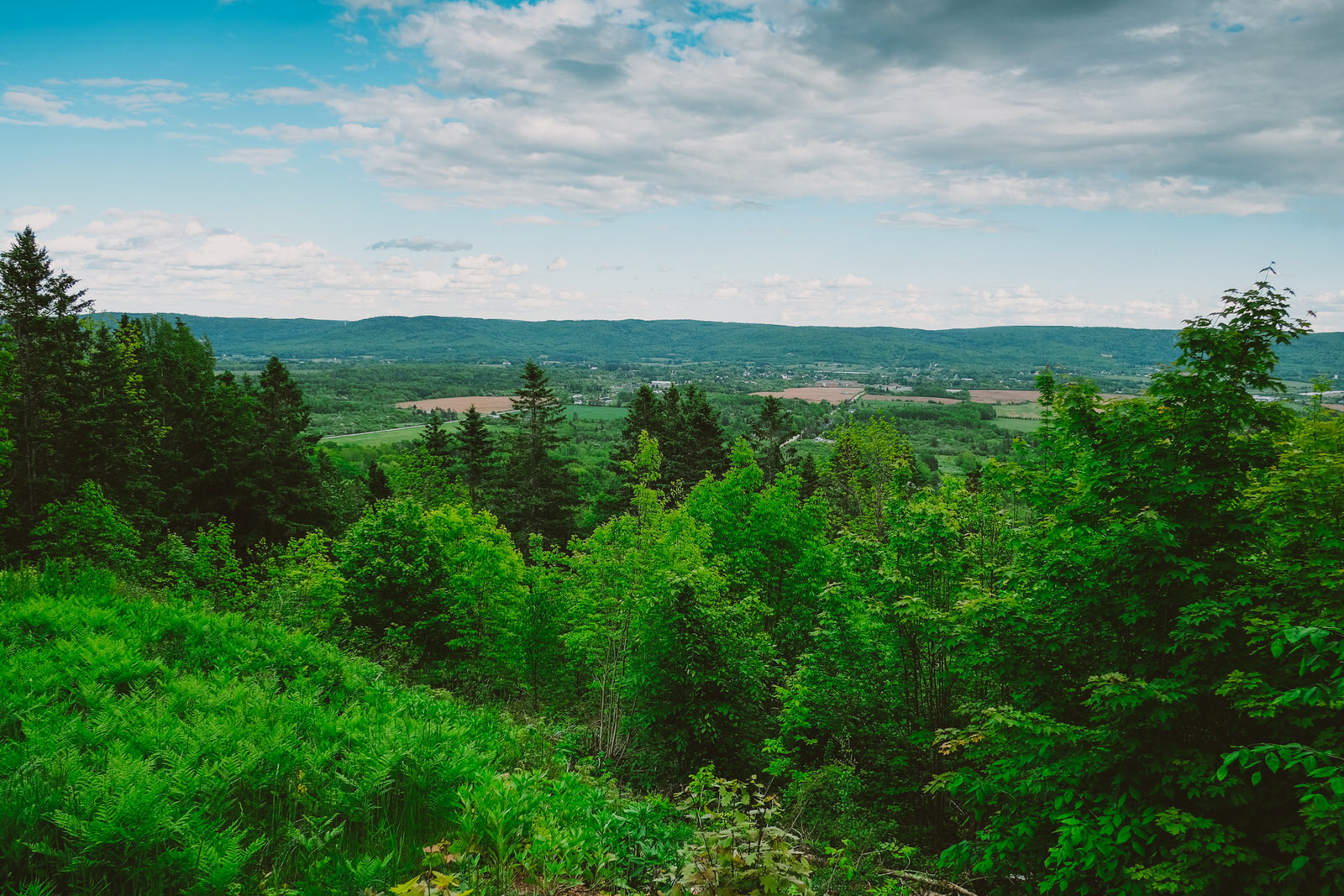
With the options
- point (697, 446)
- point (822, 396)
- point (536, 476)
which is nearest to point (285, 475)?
→ point (536, 476)

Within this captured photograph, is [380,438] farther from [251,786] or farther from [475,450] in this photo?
[251,786]

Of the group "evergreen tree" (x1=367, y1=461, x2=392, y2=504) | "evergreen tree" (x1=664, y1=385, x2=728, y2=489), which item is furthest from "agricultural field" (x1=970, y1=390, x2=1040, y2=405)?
"evergreen tree" (x1=367, y1=461, x2=392, y2=504)

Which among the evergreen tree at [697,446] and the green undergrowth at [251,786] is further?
the evergreen tree at [697,446]

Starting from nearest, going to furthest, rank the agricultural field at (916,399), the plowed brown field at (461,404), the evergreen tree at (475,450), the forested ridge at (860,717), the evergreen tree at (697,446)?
the forested ridge at (860,717) < the evergreen tree at (697,446) < the evergreen tree at (475,450) < the plowed brown field at (461,404) < the agricultural field at (916,399)

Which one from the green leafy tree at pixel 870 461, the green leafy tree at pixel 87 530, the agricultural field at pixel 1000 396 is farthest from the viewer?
the agricultural field at pixel 1000 396

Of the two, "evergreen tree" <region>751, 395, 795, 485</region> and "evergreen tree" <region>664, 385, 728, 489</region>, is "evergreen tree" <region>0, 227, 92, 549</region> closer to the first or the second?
"evergreen tree" <region>664, 385, 728, 489</region>

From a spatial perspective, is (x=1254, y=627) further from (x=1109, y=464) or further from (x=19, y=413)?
(x=19, y=413)

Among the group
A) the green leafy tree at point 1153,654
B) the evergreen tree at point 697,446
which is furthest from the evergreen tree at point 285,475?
the green leafy tree at point 1153,654

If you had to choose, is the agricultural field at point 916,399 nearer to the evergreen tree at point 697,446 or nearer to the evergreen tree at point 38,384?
the evergreen tree at point 697,446
